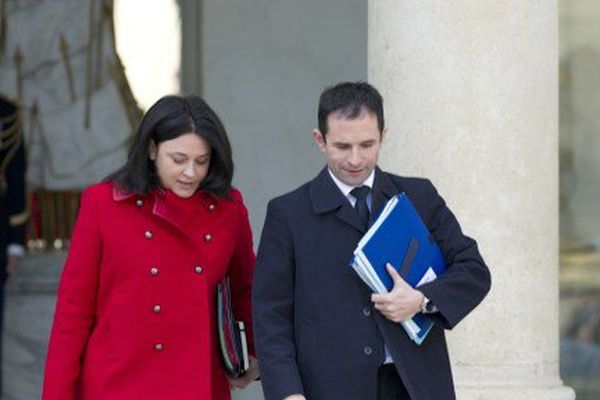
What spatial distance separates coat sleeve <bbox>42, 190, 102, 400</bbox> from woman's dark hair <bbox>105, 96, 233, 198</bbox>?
22 centimetres

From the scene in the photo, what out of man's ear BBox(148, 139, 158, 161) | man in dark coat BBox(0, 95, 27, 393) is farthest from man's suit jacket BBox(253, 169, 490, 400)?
man in dark coat BBox(0, 95, 27, 393)

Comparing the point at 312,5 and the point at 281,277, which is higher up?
the point at 312,5

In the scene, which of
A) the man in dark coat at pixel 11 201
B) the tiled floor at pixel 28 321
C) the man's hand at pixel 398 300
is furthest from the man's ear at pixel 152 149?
A: the tiled floor at pixel 28 321

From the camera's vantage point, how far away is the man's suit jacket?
17.5 ft

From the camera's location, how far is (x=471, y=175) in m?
7.19

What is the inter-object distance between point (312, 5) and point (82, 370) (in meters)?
4.50

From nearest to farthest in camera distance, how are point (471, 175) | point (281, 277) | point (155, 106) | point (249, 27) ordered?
point (281, 277)
point (155, 106)
point (471, 175)
point (249, 27)

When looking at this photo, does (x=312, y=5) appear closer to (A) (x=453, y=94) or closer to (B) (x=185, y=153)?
(A) (x=453, y=94)

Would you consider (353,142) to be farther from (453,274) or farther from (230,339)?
(230,339)

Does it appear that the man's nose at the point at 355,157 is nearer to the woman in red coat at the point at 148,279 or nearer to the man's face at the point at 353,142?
the man's face at the point at 353,142

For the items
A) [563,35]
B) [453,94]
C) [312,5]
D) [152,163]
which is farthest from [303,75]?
[152,163]

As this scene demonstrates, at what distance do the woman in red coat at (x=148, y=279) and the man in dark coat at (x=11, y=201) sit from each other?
413 centimetres

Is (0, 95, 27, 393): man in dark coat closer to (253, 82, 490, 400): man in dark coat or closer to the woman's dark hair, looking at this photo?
the woman's dark hair

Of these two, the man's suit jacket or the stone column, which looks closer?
the man's suit jacket
